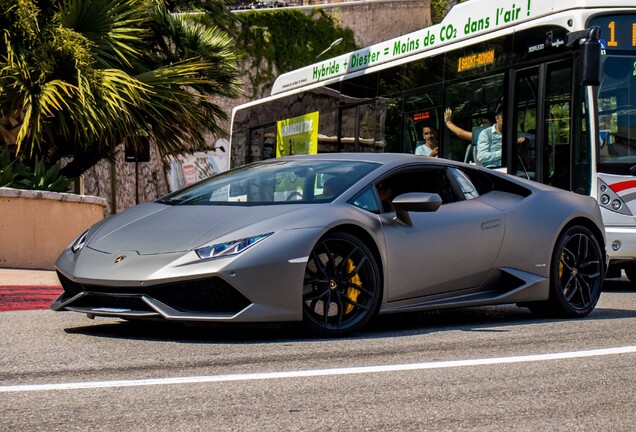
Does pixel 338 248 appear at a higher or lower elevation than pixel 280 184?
lower

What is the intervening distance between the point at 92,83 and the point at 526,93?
5.60 meters

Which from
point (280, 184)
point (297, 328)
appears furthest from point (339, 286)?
point (280, 184)

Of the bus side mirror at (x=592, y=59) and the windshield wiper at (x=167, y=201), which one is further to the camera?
the bus side mirror at (x=592, y=59)

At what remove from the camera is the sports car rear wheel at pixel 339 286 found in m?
6.57

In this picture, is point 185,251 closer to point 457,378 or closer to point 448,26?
point 457,378

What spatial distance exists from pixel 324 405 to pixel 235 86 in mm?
13874

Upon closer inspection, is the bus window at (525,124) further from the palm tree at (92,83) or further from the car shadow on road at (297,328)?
the palm tree at (92,83)

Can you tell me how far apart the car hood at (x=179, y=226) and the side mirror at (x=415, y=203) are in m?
0.70

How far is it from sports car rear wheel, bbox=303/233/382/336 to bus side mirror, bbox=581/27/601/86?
5321 millimetres

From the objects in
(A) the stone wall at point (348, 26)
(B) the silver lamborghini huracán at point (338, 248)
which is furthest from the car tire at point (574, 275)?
(A) the stone wall at point (348, 26)

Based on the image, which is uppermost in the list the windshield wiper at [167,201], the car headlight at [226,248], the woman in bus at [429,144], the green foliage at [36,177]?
the woman in bus at [429,144]

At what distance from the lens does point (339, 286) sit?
→ 6.70 metres

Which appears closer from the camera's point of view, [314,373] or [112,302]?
[314,373]

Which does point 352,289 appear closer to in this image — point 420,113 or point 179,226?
point 179,226
